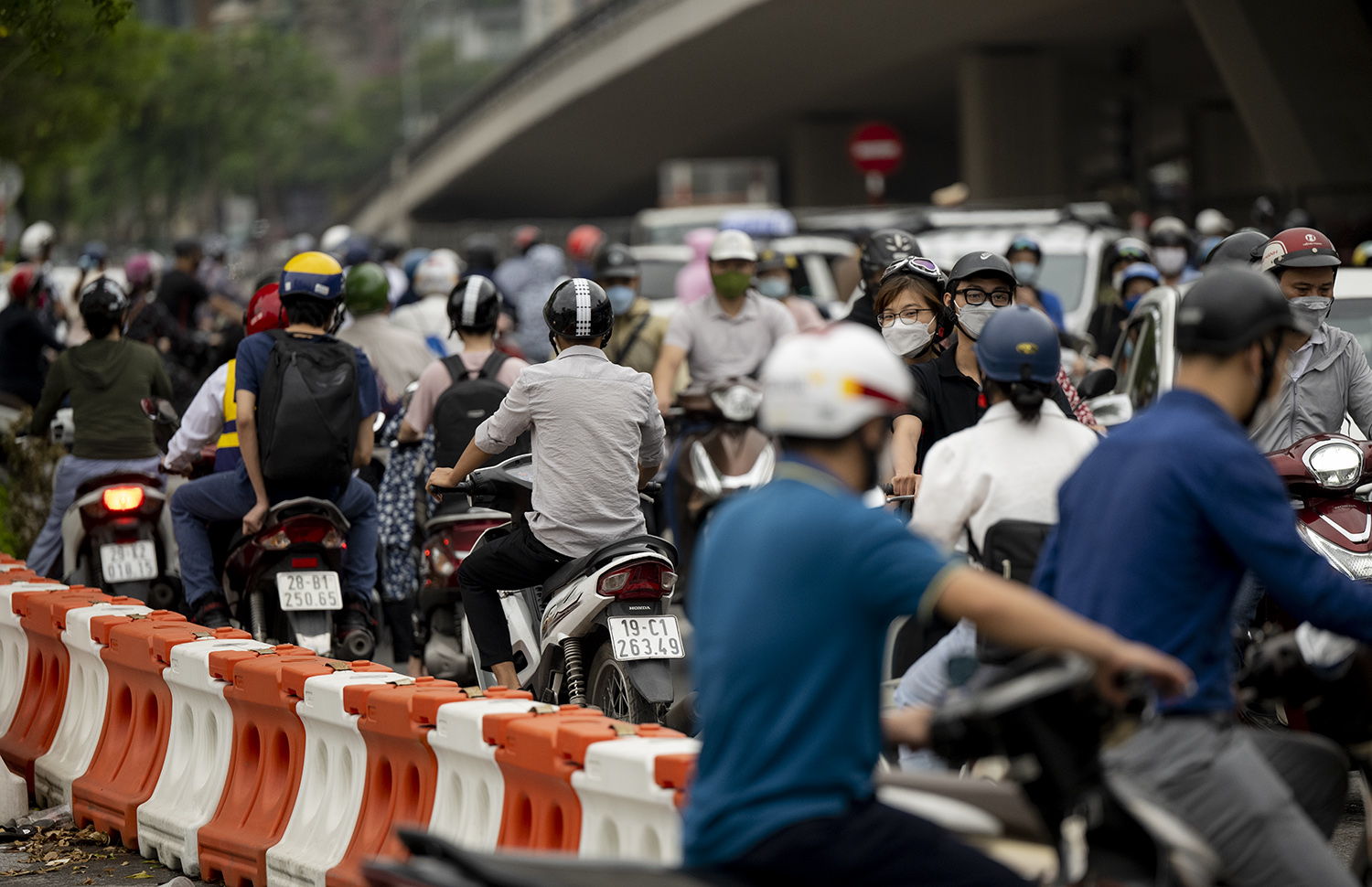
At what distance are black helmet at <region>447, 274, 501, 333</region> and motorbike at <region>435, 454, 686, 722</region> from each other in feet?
6.12

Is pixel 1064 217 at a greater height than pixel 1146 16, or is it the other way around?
pixel 1146 16

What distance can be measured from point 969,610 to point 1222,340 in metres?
0.84

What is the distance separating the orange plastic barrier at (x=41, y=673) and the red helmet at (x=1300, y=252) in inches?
184

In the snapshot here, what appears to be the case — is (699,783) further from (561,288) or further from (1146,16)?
(1146,16)

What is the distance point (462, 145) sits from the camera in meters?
61.7

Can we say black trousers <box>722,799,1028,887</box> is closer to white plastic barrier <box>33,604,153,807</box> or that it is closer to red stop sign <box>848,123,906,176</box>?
white plastic barrier <box>33,604,153,807</box>

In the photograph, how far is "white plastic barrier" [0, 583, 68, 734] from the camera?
8.84 m

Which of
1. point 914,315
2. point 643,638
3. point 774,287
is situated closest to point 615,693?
point 643,638

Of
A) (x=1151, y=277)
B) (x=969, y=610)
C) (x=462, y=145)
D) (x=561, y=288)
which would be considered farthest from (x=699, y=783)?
(x=462, y=145)

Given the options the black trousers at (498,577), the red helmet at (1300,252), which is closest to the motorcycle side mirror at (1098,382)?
the red helmet at (1300,252)

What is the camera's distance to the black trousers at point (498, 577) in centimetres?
766

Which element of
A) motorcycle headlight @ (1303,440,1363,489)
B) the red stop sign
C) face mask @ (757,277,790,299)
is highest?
the red stop sign

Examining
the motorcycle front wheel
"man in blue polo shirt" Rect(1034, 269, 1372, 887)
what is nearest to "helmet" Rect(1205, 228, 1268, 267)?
the motorcycle front wheel

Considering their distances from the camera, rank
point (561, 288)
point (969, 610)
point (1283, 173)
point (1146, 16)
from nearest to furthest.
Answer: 1. point (969, 610)
2. point (561, 288)
3. point (1283, 173)
4. point (1146, 16)
